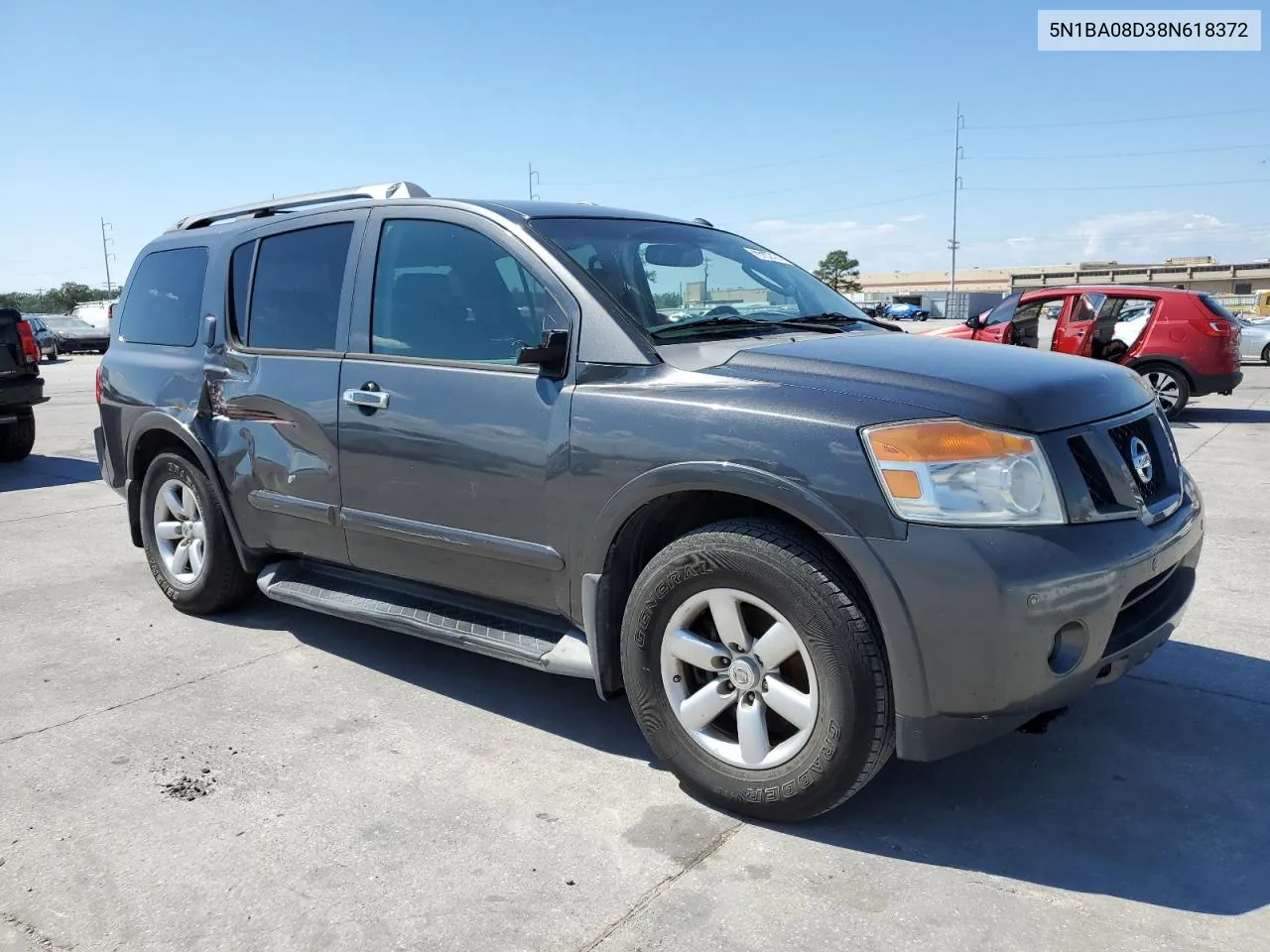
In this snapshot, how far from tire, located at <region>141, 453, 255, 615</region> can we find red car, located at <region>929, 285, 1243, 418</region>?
29.6ft

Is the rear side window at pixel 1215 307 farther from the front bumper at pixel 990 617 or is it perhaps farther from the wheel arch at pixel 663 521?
the wheel arch at pixel 663 521

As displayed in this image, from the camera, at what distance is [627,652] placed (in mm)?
3049

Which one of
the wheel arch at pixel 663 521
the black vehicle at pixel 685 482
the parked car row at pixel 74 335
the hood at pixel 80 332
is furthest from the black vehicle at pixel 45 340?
the wheel arch at pixel 663 521

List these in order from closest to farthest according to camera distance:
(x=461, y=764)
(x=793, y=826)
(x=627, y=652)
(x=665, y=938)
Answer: (x=665, y=938)
(x=793, y=826)
(x=627, y=652)
(x=461, y=764)

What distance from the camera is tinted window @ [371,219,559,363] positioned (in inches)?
134

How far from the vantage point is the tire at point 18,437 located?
9922 millimetres

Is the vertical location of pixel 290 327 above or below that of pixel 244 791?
above

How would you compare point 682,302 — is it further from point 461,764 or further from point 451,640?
point 461,764

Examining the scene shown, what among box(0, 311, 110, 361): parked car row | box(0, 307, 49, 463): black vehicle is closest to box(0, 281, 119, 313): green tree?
box(0, 311, 110, 361): parked car row

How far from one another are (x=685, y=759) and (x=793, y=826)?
0.36m

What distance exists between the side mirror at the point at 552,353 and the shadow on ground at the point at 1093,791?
4.28ft

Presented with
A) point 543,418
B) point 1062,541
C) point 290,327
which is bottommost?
point 1062,541

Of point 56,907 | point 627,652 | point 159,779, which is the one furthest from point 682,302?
point 56,907

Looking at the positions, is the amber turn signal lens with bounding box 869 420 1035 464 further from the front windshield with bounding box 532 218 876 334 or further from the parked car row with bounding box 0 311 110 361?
the parked car row with bounding box 0 311 110 361
